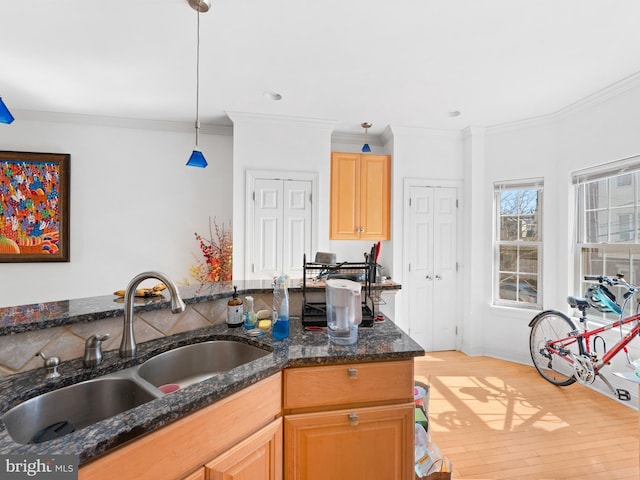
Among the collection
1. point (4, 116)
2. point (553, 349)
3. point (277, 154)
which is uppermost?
point (277, 154)

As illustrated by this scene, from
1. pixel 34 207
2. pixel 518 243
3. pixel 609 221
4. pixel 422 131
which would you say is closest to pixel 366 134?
pixel 422 131

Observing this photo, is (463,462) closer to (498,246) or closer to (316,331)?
(316,331)

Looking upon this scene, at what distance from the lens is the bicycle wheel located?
8.55ft

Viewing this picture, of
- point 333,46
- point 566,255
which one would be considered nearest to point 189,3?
point 333,46

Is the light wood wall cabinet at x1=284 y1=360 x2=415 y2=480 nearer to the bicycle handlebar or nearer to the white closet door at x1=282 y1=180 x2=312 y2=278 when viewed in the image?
the white closet door at x1=282 y1=180 x2=312 y2=278

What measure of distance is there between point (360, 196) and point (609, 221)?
233cm

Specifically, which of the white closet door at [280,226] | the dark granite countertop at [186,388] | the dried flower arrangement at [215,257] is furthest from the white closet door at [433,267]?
the dried flower arrangement at [215,257]

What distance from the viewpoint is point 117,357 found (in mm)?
1152

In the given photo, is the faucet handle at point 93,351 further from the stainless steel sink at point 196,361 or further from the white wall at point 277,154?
the white wall at point 277,154

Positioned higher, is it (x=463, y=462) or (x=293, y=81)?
(x=293, y=81)

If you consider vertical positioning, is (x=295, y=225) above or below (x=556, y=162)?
below

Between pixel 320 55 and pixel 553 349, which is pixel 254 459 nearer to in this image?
pixel 320 55

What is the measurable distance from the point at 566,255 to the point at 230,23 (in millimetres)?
3618

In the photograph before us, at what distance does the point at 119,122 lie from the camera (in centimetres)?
327
